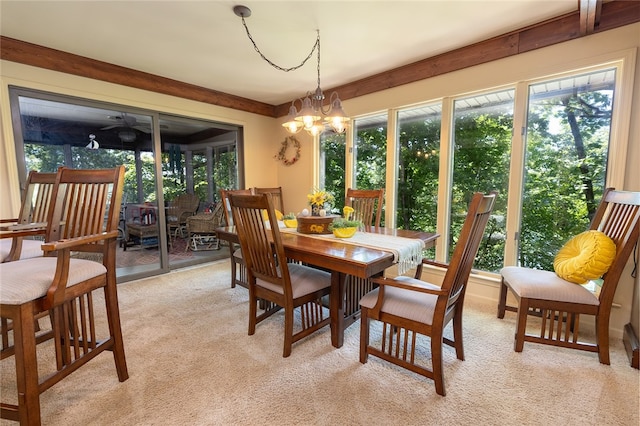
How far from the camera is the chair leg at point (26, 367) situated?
3.83 ft

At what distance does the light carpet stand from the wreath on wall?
2.86 meters

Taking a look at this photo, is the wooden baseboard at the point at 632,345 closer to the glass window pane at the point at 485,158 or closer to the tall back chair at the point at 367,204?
the glass window pane at the point at 485,158

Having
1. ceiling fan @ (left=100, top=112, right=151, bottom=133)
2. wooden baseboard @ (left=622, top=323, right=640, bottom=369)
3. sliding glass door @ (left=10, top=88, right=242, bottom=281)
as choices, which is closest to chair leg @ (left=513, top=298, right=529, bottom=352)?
wooden baseboard @ (left=622, top=323, right=640, bottom=369)

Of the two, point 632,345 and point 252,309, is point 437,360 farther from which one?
point 632,345

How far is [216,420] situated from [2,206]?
293 centimetres

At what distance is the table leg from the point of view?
197cm

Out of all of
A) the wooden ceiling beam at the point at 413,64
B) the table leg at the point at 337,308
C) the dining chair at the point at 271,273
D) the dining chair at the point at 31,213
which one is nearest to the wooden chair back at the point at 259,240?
the dining chair at the point at 271,273

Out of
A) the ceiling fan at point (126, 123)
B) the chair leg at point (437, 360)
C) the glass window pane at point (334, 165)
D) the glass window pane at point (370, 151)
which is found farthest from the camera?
the glass window pane at point (334, 165)

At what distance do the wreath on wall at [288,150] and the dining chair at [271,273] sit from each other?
2.68 metres

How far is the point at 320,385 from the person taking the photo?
163 centimetres

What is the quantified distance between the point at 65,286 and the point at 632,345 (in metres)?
3.30

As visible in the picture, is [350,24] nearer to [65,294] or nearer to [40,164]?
[65,294]

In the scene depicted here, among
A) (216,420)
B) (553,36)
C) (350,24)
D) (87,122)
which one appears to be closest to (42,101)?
(87,122)

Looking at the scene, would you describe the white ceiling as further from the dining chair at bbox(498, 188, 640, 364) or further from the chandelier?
the dining chair at bbox(498, 188, 640, 364)
